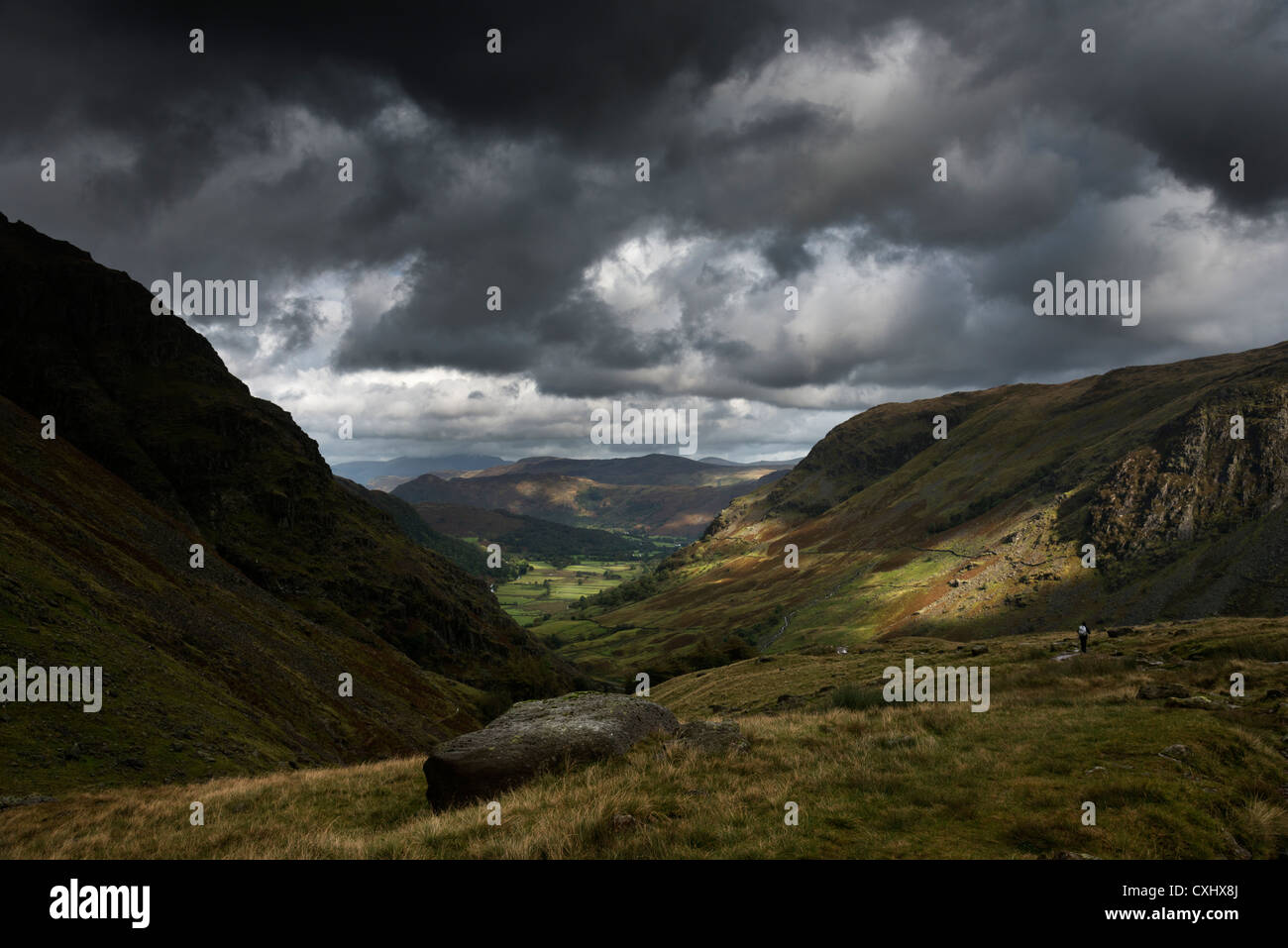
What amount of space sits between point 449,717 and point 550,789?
6816cm

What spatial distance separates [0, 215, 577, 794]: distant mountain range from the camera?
3053 cm

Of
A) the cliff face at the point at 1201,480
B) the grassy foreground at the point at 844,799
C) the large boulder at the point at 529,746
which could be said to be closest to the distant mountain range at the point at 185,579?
the grassy foreground at the point at 844,799

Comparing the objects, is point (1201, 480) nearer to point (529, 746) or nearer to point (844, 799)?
point (844, 799)

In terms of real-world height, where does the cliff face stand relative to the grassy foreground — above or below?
above

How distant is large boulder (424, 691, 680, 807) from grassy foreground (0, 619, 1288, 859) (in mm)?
741

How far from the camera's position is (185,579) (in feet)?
190

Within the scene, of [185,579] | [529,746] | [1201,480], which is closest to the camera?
[529,746]

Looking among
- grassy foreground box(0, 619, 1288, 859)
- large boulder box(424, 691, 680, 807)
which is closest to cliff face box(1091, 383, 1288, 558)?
grassy foreground box(0, 619, 1288, 859)

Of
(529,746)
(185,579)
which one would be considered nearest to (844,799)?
(529,746)

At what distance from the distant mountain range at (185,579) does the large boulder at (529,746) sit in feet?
63.8

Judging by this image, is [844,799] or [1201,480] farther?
[1201,480]

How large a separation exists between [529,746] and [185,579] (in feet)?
200

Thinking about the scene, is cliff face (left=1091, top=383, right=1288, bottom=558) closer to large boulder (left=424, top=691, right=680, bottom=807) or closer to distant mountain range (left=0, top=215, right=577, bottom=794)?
distant mountain range (left=0, top=215, right=577, bottom=794)

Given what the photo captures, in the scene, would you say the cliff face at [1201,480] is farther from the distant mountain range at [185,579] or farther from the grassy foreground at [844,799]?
the grassy foreground at [844,799]
